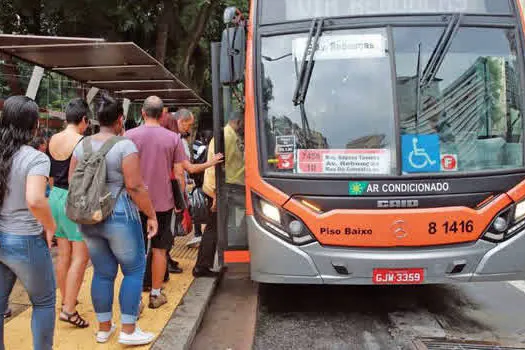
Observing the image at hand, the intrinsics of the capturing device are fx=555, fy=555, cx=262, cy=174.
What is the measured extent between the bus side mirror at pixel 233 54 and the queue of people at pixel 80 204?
2.21ft

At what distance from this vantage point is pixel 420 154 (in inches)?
178

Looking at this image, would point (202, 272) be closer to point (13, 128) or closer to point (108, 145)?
point (108, 145)

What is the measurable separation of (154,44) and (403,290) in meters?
12.5

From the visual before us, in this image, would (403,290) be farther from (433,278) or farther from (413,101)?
(413,101)

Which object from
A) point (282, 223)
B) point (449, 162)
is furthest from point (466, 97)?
point (282, 223)

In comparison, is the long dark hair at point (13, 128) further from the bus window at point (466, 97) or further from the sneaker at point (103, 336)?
the bus window at point (466, 97)

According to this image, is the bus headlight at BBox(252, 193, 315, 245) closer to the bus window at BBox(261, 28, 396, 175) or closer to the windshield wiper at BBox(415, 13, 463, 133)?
the bus window at BBox(261, 28, 396, 175)

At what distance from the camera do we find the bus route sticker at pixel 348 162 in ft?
14.9

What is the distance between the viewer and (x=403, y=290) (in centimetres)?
608

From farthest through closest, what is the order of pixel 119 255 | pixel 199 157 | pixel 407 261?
pixel 199 157 < pixel 407 261 < pixel 119 255

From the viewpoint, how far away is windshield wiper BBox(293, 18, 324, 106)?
4.65 metres

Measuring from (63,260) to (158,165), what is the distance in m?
1.08

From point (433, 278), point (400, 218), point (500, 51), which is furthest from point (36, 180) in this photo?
point (500, 51)

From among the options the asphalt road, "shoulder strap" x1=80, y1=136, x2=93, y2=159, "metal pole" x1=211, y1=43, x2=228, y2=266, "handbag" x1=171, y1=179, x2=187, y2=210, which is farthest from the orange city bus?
"shoulder strap" x1=80, y1=136, x2=93, y2=159
